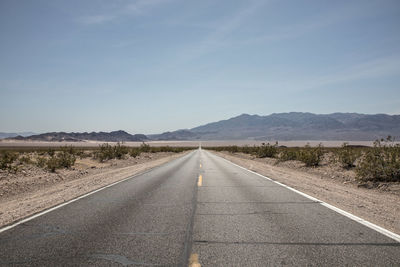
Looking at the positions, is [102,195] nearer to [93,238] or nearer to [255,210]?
[93,238]

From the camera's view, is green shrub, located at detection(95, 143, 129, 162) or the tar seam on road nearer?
the tar seam on road

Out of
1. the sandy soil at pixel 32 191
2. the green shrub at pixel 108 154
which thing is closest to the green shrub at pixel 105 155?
the green shrub at pixel 108 154

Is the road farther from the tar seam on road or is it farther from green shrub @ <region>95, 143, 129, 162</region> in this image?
green shrub @ <region>95, 143, 129, 162</region>

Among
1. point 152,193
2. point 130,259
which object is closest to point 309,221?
point 130,259

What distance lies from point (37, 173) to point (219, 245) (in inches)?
554

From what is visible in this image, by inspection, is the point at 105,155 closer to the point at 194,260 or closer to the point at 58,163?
the point at 58,163

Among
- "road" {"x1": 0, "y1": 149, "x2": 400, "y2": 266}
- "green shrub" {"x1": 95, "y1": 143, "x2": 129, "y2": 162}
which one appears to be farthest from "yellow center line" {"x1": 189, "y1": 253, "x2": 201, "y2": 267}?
"green shrub" {"x1": 95, "y1": 143, "x2": 129, "y2": 162}

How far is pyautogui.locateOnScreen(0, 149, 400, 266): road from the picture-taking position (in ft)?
12.4

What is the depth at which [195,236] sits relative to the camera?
471 cm

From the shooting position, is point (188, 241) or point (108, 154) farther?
point (108, 154)

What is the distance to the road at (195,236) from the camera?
3.79 m

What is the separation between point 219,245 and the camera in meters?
4.31

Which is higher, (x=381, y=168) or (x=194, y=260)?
(x=381, y=168)

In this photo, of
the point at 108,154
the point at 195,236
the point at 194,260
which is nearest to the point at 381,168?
the point at 195,236
